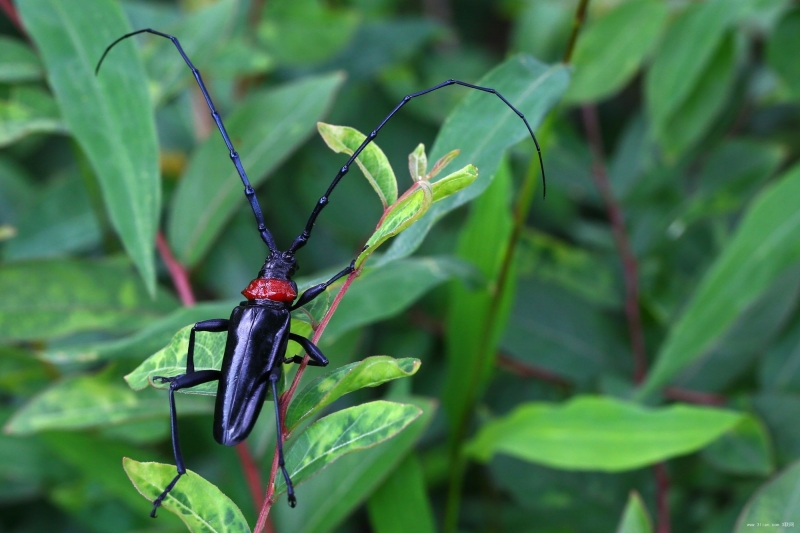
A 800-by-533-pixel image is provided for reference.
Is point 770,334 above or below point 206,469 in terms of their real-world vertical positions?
above

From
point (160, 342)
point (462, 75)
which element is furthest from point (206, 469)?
point (462, 75)

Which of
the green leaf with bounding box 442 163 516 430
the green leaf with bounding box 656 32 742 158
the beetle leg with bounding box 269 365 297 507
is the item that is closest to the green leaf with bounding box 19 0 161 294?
the beetle leg with bounding box 269 365 297 507

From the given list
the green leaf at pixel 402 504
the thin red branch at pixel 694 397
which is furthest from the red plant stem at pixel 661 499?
the green leaf at pixel 402 504

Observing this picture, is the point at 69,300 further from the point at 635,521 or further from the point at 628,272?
the point at 628,272

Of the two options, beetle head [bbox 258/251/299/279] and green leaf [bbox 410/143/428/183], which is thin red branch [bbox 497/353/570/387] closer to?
beetle head [bbox 258/251/299/279]

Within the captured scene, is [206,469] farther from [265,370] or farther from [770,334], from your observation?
[770,334]

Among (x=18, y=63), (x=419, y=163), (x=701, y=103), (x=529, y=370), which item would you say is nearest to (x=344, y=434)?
(x=419, y=163)

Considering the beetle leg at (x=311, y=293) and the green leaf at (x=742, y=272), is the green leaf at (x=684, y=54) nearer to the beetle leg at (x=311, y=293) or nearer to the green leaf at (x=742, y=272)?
the green leaf at (x=742, y=272)
